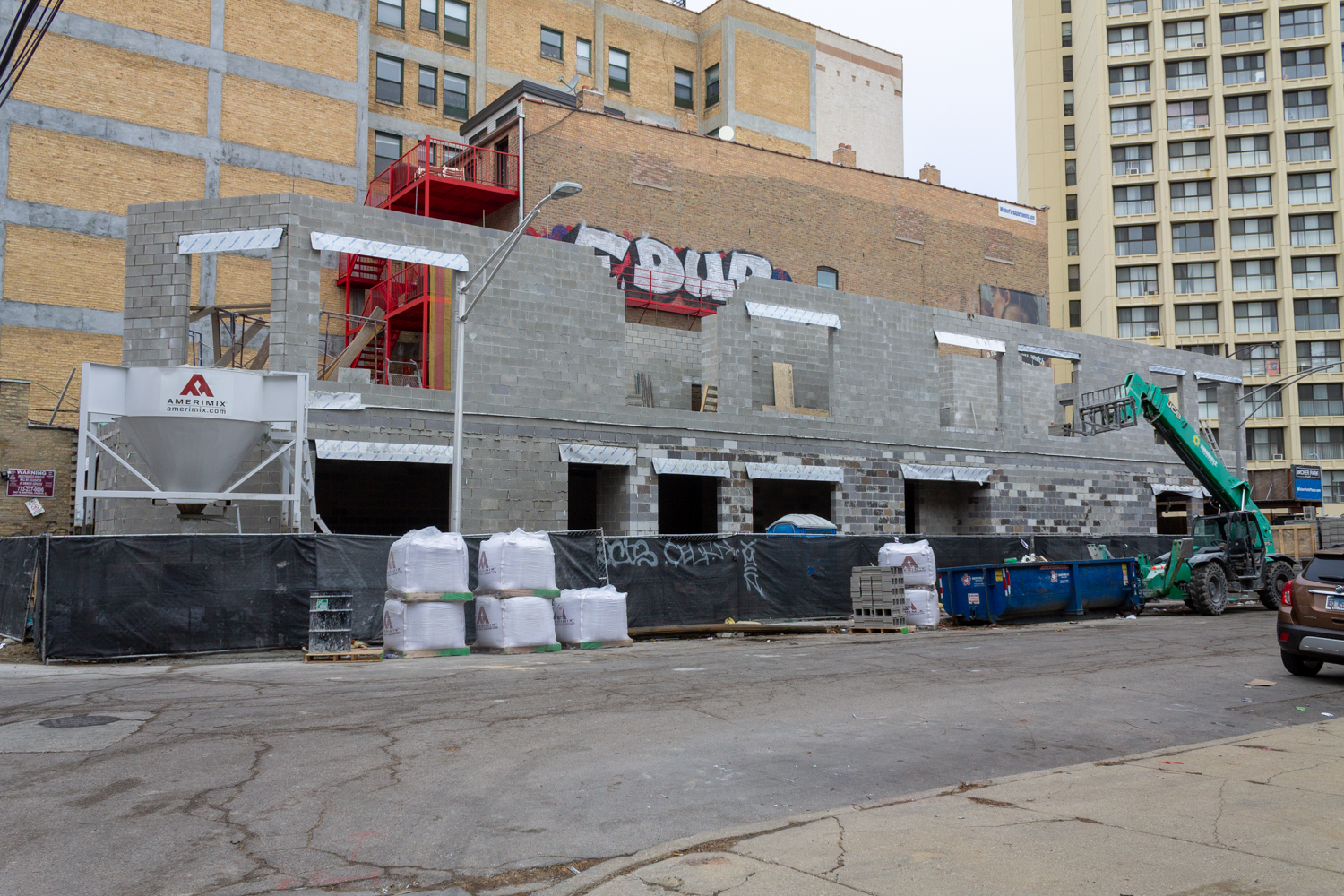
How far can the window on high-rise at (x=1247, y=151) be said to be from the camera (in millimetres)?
69188

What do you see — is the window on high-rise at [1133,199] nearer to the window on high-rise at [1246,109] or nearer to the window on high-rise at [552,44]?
the window on high-rise at [1246,109]

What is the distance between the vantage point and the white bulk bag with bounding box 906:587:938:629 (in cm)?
2155

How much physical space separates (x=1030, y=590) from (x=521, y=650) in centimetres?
1156

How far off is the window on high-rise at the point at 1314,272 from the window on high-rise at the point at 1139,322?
8364 mm

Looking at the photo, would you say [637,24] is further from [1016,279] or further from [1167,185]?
[1167,185]

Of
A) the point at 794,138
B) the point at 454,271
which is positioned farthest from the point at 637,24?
the point at 454,271

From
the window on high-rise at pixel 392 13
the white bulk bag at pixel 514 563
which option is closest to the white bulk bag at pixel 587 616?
the white bulk bag at pixel 514 563

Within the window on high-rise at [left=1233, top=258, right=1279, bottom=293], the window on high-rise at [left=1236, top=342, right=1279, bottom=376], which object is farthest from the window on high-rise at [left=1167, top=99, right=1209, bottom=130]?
the window on high-rise at [left=1236, top=342, right=1279, bottom=376]

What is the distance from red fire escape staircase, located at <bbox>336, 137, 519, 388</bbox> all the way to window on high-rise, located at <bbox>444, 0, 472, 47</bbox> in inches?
235

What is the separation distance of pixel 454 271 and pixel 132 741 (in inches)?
666

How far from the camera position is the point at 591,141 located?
35.3 metres

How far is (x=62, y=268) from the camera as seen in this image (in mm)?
32719

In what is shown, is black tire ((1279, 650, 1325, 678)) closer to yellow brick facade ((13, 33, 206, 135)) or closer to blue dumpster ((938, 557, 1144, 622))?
blue dumpster ((938, 557, 1144, 622))

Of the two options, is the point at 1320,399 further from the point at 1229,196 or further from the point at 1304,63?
the point at 1304,63
